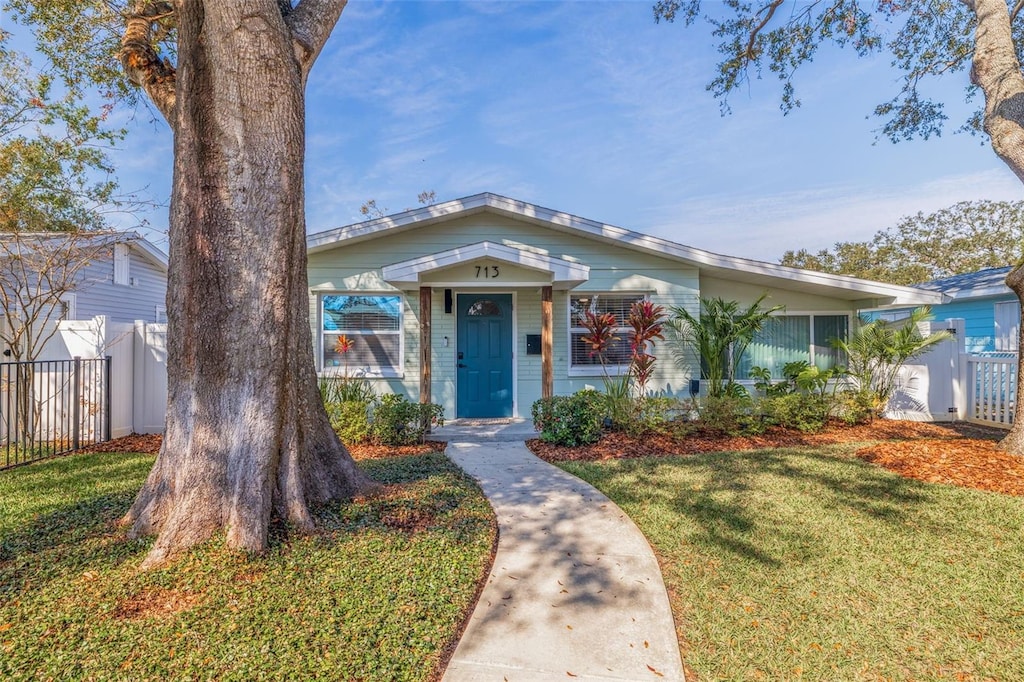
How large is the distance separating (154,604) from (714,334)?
8605mm

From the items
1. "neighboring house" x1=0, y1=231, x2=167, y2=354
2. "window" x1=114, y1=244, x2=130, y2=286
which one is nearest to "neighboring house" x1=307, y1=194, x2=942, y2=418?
"neighboring house" x1=0, y1=231, x2=167, y2=354

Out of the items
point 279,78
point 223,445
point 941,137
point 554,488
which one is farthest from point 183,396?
point 941,137

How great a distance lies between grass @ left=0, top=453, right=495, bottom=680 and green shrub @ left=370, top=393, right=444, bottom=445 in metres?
3.00

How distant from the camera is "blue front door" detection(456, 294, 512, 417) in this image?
9133 millimetres

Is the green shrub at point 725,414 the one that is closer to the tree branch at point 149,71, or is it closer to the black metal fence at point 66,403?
the tree branch at point 149,71

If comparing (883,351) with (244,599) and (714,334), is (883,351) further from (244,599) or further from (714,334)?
(244,599)

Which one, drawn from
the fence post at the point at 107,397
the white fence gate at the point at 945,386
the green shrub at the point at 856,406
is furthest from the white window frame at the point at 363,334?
the white fence gate at the point at 945,386

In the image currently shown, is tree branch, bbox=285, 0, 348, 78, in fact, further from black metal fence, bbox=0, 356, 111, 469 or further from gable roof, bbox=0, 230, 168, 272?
gable roof, bbox=0, 230, 168, 272

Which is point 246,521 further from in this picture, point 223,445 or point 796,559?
point 796,559

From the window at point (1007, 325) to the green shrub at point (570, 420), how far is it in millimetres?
13167

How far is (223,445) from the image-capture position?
330 cm

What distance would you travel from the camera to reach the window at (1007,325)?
40.9 ft

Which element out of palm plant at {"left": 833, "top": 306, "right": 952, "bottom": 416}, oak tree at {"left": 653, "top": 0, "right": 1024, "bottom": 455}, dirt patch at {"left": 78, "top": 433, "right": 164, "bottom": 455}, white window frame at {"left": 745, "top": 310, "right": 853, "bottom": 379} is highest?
oak tree at {"left": 653, "top": 0, "right": 1024, "bottom": 455}

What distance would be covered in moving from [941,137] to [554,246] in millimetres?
A: 8455
